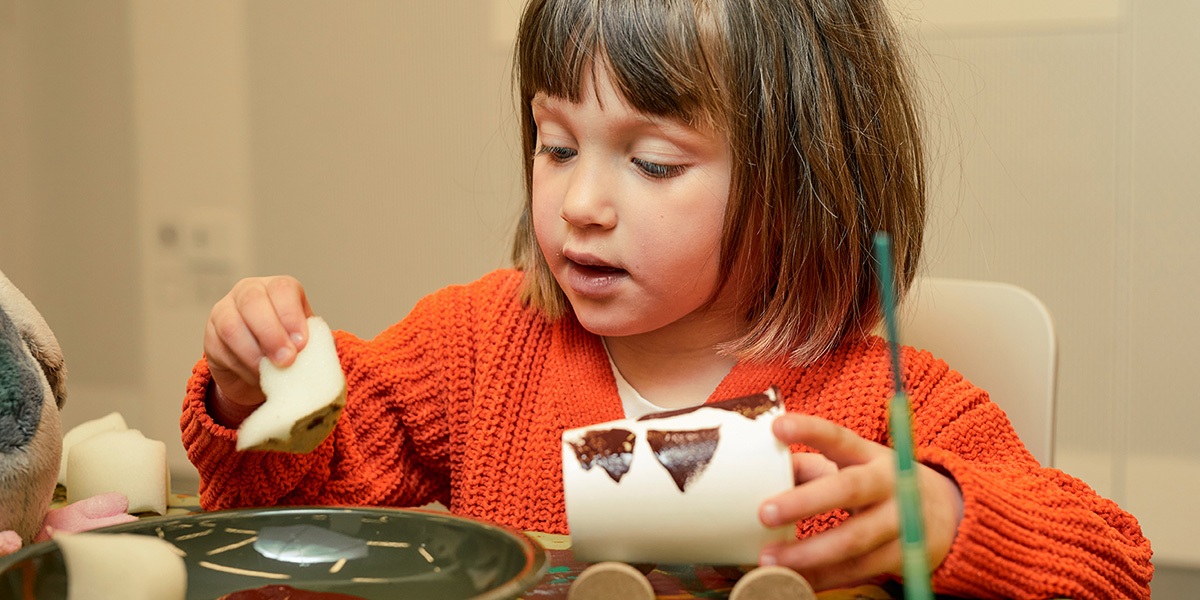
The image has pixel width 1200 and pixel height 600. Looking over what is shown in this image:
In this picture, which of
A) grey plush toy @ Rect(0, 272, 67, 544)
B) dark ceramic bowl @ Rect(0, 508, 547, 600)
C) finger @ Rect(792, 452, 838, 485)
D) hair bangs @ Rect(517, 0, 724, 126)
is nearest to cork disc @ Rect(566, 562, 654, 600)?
dark ceramic bowl @ Rect(0, 508, 547, 600)

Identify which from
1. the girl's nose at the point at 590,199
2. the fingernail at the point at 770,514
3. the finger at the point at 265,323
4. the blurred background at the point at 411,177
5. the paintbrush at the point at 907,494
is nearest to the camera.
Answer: the paintbrush at the point at 907,494

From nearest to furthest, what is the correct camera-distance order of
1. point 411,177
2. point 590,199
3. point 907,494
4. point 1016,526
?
point 907,494
point 1016,526
point 590,199
point 411,177

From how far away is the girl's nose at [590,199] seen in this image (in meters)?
0.66

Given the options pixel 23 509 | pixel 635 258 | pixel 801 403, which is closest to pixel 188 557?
pixel 23 509

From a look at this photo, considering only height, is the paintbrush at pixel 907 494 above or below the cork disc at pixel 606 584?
above

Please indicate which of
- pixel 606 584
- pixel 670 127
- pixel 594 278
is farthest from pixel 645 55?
pixel 606 584

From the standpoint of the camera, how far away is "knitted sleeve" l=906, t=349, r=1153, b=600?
1.65ft

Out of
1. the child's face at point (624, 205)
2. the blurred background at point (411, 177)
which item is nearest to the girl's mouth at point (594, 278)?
the child's face at point (624, 205)

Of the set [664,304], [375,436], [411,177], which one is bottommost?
[375,436]

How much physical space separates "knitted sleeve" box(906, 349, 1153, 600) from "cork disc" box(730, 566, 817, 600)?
15 cm

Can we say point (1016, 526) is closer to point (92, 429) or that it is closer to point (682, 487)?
point (682, 487)

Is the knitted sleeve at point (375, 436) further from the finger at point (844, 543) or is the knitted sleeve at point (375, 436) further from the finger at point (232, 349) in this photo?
the finger at point (844, 543)

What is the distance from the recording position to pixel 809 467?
1.65ft

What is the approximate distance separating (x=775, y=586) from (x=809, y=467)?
125mm
